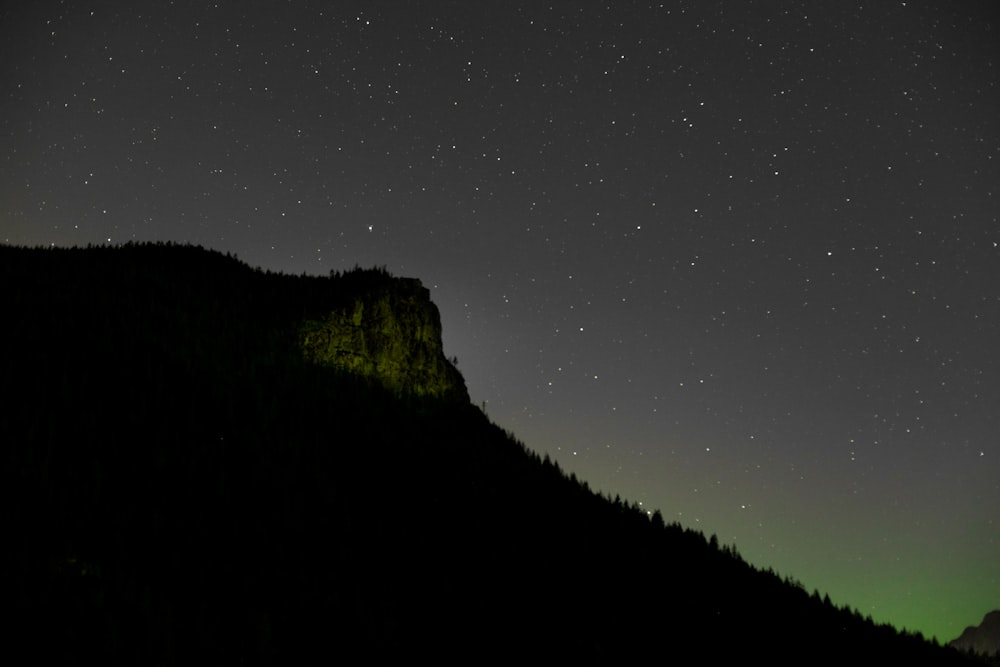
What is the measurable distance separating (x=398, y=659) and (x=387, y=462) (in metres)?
4.77

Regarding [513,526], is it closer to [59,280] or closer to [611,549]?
[611,549]

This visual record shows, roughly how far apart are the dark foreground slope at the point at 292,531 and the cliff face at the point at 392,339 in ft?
10.6

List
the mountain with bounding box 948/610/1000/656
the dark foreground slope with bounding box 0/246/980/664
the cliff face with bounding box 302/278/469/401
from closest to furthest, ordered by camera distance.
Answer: the dark foreground slope with bounding box 0/246/980/664
the cliff face with bounding box 302/278/469/401
the mountain with bounding box 948/610/1000/656

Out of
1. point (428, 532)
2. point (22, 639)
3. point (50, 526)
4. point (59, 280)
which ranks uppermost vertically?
point (59, 280)

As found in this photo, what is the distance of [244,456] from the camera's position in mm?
8656

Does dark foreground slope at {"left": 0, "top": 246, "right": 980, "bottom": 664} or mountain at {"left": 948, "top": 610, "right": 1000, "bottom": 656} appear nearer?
dark foreground slope at {"left": 0, "top": 246, "right": 980, "bottom": 664}

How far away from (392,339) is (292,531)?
12.1m

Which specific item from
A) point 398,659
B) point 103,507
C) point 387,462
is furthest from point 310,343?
point 398,659

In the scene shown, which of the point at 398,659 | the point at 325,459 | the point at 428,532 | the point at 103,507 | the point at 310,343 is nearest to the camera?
the point at 398,659

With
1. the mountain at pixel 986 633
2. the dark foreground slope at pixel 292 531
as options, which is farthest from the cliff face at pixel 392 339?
the mountain at pixel 986 633

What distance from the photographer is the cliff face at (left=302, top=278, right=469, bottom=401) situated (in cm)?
1731

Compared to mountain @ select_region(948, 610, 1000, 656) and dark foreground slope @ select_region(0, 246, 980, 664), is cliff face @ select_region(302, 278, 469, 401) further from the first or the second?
mountain @ select_region(948, 610, 1000, 656)

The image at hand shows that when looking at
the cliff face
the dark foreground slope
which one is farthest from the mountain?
the dark foreground slope

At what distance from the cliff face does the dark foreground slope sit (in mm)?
3239
